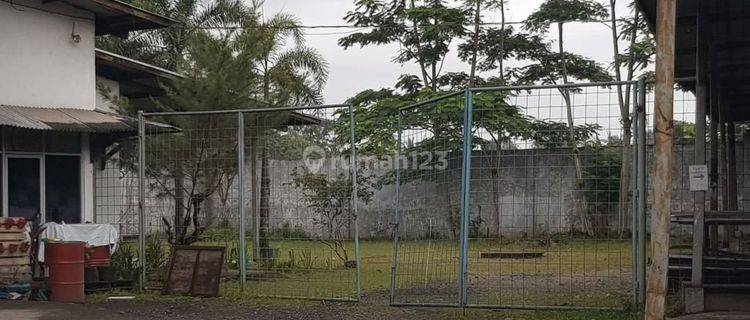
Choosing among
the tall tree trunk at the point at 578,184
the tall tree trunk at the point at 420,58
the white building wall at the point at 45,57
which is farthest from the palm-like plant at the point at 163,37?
the tall tree trunk at the point at 578,184

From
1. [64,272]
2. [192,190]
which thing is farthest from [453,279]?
[64,272]

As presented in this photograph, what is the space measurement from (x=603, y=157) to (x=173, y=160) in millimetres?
6949

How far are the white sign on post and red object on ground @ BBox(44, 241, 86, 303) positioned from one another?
7985mm

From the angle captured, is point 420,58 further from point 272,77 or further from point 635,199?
point 635,199

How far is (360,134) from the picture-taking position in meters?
23.8

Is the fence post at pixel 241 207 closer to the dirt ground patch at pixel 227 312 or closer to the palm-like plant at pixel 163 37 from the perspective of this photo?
the dirt ground patch at pixel 227 312

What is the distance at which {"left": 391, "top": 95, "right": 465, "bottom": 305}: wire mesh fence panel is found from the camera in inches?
372

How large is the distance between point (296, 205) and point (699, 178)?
607 cm

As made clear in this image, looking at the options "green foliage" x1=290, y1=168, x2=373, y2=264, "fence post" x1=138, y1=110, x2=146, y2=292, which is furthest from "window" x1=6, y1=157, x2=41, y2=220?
"green foliage" x1=290, y1=168, x2=373, y2=264

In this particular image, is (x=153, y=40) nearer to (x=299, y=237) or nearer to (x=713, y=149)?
(x=299, y=237)

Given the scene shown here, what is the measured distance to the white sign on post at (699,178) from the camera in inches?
297

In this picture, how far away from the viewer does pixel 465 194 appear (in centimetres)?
852

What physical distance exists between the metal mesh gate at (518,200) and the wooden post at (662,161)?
7.59 ft

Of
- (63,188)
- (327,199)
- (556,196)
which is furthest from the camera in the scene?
(63,188)
